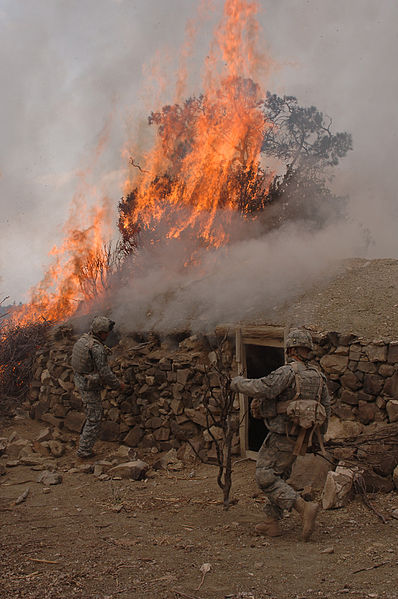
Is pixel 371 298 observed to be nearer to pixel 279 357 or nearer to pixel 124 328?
pixel 279 357

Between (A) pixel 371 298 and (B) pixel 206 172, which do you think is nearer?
(A) pixel 371 298

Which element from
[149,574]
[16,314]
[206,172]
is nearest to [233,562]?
[149,574]

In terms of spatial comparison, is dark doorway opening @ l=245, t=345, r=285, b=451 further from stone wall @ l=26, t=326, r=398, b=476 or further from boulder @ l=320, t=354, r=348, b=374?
boulder @ l=320, t=354, r=348, b=374

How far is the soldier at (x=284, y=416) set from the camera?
4316mm

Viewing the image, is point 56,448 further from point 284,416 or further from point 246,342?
point 284,416

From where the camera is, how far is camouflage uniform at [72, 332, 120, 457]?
7.16 meters

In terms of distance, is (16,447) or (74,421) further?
(74,421)

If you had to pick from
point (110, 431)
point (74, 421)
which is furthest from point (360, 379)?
point (74, 421)

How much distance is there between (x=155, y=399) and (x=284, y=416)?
3710 millimetres

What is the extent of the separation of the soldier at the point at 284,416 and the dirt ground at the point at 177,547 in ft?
1.14

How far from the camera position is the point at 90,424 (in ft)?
23.7

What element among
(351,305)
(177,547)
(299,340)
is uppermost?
(351,305)

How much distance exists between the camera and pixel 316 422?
4301mm

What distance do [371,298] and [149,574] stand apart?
5.17m
